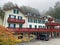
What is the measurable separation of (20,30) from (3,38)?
77.8 feet

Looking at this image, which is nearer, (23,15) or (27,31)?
(27,31)

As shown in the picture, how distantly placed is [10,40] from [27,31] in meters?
25.3

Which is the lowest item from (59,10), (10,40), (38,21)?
(10,40)

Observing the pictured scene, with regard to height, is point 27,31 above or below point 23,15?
below

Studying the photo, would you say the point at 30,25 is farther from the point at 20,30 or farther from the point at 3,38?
the point at 3,38

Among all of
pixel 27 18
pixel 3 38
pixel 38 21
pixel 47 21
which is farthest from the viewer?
pixel 47 21

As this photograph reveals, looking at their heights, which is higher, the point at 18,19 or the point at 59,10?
the point at 59,10

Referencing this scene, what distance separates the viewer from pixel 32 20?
49250 millimetres

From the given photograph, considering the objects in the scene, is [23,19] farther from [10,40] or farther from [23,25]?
[10,40]

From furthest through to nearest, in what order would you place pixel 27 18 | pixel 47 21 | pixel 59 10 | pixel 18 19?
1. pixel 59 10
2. pixel 47 21
3. pixel 27 18
4. pixel 18 19

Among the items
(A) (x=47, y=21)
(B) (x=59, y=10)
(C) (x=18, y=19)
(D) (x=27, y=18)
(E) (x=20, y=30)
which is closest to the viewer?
(E) (x=20, y=30)

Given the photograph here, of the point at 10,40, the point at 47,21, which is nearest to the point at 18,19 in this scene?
the point at 47,21

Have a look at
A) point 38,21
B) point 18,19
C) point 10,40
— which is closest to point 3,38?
point 10,40

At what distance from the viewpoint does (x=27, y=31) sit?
130 feet
